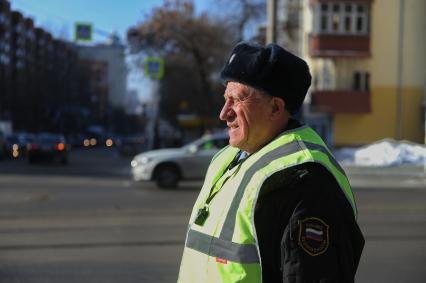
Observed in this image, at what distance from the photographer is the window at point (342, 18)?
31.5m

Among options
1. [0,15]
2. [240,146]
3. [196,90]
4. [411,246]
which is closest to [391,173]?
[411,246]

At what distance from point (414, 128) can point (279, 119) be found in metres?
32.1

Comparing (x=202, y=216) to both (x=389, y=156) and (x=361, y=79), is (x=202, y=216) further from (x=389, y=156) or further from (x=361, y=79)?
(x=361, y=79)

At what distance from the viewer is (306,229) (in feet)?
5.09

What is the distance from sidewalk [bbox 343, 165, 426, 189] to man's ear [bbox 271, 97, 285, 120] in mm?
15055

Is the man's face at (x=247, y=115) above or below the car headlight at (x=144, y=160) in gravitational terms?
above


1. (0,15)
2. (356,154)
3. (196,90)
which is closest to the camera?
(356,154)

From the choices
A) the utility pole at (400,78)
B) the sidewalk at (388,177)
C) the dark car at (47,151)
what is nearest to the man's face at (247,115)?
the sidewalk at (388,177)

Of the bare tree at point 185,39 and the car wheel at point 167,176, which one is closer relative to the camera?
the car wheel at point 167,176

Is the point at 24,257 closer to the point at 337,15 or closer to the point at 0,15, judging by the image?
the point at 337,15

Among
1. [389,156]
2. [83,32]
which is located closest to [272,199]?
[389,156]

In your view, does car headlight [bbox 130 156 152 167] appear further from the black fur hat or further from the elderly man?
the black fur hat

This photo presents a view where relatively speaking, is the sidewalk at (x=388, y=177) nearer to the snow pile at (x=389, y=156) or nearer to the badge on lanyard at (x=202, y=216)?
the snow pile at (x=389, y=156)

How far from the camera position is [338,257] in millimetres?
1559
